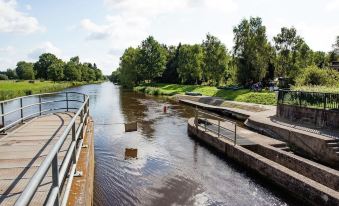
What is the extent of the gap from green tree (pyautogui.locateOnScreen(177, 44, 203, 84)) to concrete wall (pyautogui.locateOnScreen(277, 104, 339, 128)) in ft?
154

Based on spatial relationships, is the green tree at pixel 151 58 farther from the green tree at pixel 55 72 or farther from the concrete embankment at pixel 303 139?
the concrete embankment at pixel 303 139

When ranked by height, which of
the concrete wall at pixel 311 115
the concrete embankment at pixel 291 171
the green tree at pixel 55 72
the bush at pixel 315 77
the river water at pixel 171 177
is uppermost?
the green tree at pixel 55 72

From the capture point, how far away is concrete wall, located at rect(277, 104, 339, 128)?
691 inches

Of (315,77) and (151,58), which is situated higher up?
(151,58)

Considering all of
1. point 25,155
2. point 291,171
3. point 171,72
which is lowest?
point 291,171

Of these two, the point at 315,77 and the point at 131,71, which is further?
the point at 131,71

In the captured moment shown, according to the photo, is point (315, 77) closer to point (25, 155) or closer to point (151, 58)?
point (25, 155)

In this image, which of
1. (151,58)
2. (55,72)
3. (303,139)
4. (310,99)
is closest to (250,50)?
(310,99)

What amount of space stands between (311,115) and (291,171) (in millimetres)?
9124

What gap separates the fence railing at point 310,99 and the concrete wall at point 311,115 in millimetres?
305

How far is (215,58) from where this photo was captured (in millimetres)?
58031

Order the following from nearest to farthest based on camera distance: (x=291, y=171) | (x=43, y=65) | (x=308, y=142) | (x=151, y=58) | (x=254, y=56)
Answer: (x=291, y=171) → (x=308, y=142) → (x=254, y=56) → (x=151, y=58) → (x=43, y=65)

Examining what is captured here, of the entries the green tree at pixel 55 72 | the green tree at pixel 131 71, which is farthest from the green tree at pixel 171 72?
the green tree at pixel 55 72

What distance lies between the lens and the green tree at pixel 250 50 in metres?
45.0
